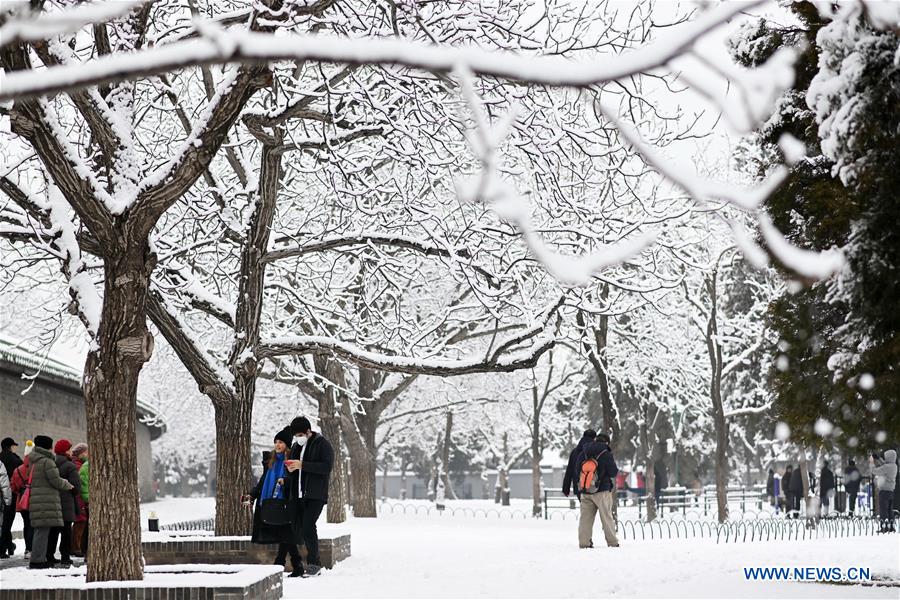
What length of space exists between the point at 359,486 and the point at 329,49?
25446 mm

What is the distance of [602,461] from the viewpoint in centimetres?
1546

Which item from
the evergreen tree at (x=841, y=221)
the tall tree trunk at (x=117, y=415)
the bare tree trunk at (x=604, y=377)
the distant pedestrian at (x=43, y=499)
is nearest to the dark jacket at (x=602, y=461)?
the evergreen tree at (x=841, y=221)

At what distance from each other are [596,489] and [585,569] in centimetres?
341

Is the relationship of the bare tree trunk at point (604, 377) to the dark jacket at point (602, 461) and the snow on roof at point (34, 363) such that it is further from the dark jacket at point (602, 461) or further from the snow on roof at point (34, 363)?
the snow on roof at point (34, 363)

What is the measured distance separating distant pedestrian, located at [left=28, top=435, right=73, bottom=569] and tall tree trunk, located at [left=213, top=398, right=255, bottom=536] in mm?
1786

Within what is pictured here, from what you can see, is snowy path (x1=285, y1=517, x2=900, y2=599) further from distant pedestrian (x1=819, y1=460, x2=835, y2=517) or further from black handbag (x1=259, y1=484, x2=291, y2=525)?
distant pedestrian (x1=819, y1=460, x2=835, y2=517)

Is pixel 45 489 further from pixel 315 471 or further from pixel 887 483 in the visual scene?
pixel 887 483

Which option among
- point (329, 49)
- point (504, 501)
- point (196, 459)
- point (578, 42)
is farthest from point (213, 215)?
point (196, 459)

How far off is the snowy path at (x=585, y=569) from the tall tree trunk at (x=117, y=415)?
86.2 inches

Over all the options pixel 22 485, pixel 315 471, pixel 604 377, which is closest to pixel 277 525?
pixel 315 471

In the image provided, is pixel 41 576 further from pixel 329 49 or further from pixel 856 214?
pixel 329 49

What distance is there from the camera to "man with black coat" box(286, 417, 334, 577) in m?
11.6

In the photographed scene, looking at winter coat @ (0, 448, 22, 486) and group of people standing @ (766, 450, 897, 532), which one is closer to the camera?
winter coat @ (0, 448, 22, 486)

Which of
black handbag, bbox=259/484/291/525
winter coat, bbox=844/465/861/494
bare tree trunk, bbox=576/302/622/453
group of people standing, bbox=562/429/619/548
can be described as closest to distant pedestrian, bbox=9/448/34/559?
black handbag, bbox=259/484/291/525
